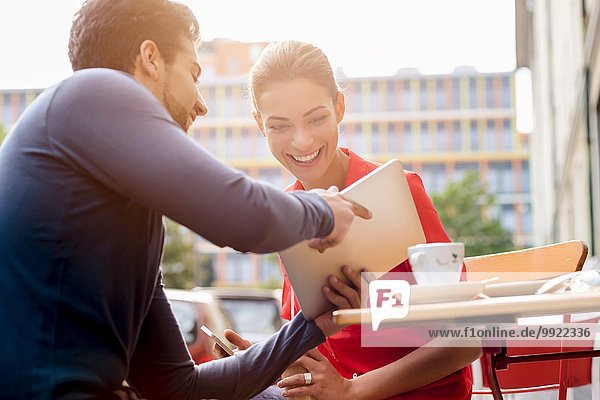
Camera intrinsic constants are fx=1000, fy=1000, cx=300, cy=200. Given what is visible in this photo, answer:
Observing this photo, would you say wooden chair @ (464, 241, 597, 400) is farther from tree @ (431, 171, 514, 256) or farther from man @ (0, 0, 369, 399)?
tree @ (431, 171, 514, 256)

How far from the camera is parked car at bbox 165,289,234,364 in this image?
10156mm

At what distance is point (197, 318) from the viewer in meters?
10.6

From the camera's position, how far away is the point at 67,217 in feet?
5.56

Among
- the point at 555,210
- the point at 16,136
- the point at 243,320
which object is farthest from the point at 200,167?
the point at 555,210

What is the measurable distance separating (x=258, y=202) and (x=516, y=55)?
41072mm

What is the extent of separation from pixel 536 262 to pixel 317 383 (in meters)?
0.94

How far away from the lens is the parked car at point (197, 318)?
10156 millimetres

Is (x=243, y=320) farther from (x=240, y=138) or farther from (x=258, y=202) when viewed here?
(x=240, y=138)

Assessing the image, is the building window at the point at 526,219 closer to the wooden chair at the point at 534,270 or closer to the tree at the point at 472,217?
the tree at the point at 472,217

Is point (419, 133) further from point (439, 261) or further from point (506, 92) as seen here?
point (439, 261)

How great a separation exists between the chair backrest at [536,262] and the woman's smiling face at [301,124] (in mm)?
530

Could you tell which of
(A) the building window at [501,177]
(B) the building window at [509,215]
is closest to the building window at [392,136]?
(A) the building window at [501,177]

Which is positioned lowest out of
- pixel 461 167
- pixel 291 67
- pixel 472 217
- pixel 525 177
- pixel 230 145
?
pixel 472 217

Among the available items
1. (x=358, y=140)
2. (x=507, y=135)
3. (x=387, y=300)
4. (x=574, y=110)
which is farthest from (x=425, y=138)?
(x=387, y=300)
